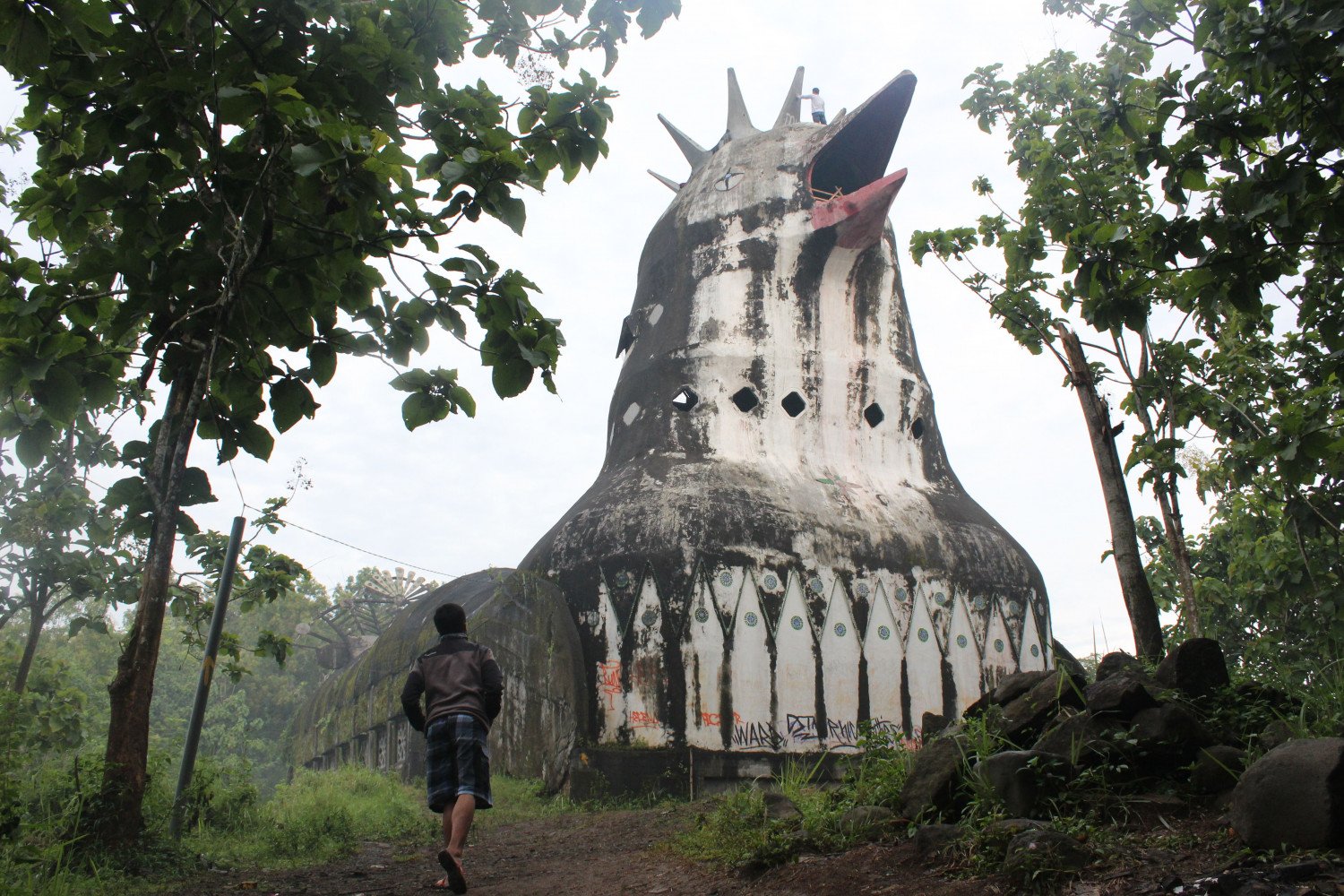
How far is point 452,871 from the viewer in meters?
4.54

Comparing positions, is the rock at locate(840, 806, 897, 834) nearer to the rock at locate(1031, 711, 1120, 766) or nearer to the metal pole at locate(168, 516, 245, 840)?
the rock at locate(1031, 711, 1120, 766)

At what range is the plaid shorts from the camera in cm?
486

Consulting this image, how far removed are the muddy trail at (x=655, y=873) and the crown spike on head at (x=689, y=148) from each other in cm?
908

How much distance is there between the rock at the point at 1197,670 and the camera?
16.4 ft

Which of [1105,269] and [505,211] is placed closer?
[505,211]

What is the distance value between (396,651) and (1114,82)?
11.7 meters

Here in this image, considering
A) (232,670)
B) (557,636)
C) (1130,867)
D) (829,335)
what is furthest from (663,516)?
(1130,867)

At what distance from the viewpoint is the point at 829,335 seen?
11.8 metres

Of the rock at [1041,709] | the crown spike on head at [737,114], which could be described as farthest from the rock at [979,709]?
the crown spike on head at [737,114]

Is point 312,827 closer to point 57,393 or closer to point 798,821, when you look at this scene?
point 798,821

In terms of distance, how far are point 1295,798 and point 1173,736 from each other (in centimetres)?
110

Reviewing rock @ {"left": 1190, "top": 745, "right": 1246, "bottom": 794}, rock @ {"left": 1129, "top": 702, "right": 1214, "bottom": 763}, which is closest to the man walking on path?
rock @ {"left": 1129, "top": 702, "right": 1214, "bottom": 763}

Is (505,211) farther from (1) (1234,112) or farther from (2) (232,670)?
(2) (232,670)

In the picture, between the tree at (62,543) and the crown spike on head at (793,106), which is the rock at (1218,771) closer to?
the tree at (62,543)
